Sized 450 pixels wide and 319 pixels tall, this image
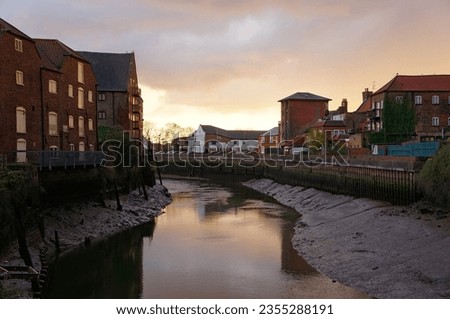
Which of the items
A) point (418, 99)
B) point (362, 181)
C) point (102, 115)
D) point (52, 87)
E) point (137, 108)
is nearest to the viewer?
point (52, 87)

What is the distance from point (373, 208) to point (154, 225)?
15.5 metres

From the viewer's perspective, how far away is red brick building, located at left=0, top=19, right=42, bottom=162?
3134 centimetres

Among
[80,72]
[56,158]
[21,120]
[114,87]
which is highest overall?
[114,87]

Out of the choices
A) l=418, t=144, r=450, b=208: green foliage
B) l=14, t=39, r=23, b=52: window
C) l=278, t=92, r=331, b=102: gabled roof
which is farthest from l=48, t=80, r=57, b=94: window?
l=278, t=92, r=331, b=102: gabled roof

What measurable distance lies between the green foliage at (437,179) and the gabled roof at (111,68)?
5353cm

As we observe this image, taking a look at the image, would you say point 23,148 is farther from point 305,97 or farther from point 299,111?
point 305,97

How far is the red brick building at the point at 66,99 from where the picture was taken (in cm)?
3809

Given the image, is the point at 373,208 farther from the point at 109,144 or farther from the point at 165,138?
the point at 165,138

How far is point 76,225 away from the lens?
29000 mm

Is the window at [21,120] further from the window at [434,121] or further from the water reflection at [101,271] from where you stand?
the window at [434,121]

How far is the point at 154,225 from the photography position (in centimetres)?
3522

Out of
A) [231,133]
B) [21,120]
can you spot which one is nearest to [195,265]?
[21,120]

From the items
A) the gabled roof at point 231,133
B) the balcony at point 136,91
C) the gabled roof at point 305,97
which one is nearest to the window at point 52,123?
the balcony at point 136,91

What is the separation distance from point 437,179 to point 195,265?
15.3 metres
